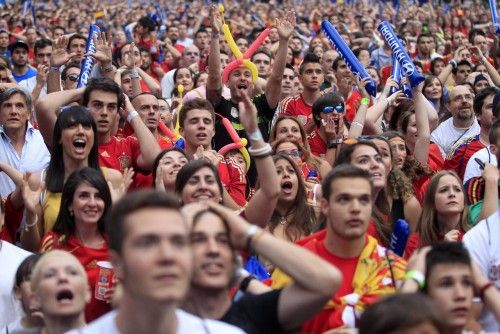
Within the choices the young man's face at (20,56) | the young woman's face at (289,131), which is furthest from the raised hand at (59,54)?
the young man's face at (20,56)

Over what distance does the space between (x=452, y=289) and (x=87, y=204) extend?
2.27 metres

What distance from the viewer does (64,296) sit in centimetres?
491

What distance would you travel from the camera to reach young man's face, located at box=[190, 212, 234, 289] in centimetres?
430

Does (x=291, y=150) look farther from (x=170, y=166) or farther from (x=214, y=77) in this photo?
(x=214, y=77)

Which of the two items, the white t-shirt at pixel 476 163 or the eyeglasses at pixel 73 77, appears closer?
the white t-shirt at pixel 476 163

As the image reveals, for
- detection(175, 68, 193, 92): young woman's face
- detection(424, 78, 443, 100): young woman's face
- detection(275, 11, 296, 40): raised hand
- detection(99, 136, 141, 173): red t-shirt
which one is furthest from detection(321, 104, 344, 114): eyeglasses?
detection(175, 68, 193, 92): young woman's face

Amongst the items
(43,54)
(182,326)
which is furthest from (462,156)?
(43,54)

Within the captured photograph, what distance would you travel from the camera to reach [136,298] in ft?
12.0

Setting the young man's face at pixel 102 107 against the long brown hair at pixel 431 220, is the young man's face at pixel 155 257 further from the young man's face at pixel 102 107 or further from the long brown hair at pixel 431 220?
the young man's face at pixel 102 107

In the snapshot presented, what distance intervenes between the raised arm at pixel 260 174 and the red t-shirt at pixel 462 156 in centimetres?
324

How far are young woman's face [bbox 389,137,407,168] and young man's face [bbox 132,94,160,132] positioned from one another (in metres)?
1.81

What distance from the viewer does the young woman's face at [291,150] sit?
793 centimetres

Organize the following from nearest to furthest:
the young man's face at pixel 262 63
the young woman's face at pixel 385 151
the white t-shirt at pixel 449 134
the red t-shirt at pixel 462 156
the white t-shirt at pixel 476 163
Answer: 1. the young woman's face at pixel 385 151
2. the white t-shirt at pixel 476 163
3. the red t-shirt at pixel 462 156
4. the white t-shirt at pixel 449 134
5. the young man's face at pixel 262 63

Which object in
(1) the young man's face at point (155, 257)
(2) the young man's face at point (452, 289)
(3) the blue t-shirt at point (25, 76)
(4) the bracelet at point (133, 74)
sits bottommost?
(1) the young man's face at point (155, 257)
